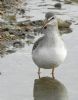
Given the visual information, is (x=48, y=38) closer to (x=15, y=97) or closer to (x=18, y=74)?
(x=18, y=74)

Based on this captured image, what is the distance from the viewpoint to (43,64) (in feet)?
43.7

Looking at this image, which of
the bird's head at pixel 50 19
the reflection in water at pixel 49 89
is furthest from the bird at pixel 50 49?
the reflection in water at pixel 49 89

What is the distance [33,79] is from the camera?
524 inches

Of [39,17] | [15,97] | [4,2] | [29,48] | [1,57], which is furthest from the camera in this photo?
[4,2]

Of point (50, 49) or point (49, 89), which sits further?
point (50, 49)

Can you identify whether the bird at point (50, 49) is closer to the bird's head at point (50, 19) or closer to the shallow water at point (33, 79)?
the bird's head at point (50, 19)

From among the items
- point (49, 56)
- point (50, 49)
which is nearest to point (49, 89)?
point (49, 56)

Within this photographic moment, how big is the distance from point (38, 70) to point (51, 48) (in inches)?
36.6

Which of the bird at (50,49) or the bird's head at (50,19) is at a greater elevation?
the bird's head at (50,19)

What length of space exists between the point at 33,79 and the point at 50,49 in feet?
3.00

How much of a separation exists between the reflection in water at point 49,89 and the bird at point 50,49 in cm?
35

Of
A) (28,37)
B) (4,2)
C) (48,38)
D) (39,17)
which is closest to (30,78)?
(48,38)

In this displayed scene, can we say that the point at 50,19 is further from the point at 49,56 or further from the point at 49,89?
the point at 49,89

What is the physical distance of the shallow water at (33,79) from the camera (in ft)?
39.2
